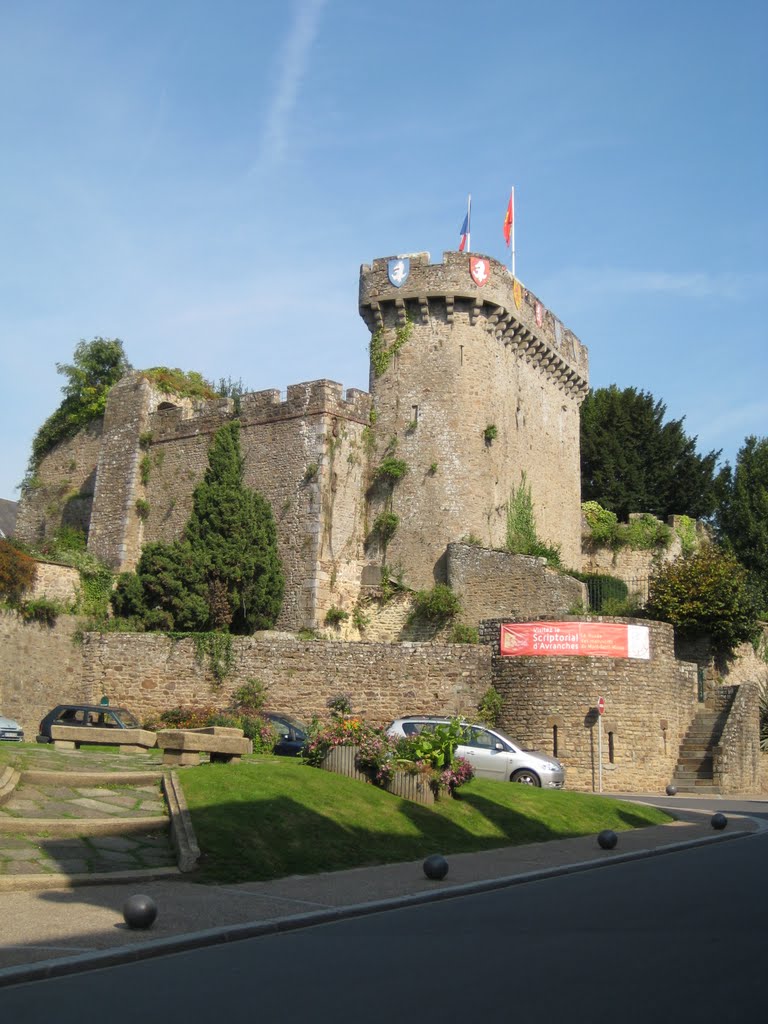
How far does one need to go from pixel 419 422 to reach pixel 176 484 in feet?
26.6

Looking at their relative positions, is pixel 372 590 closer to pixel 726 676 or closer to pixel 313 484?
pixel 313 484

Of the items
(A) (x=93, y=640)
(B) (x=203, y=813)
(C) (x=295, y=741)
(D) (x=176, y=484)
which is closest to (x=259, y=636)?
(A) (x=93, y=640)

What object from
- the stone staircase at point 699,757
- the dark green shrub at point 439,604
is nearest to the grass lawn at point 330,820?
the stone staircase at point 699,757

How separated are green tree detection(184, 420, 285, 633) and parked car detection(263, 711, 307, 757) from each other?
23.4ft

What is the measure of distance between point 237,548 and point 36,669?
6315 millimetres

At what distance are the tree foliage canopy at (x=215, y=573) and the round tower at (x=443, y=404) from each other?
3580 millimetres

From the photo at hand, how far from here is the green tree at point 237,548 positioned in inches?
1219

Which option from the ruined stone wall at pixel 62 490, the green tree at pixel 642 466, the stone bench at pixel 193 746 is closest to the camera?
the stone bench at pixel 193 746

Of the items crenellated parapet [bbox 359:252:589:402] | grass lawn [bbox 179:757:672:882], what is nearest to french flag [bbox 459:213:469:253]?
crenellated parapet [bbox 359:252:589:402]

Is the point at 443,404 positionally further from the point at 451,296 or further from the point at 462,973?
the point at 462,973

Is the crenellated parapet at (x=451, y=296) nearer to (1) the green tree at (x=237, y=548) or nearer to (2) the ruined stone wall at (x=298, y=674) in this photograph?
(1) the green tree at (x=237, y=548)

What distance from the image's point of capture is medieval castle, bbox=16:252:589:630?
1286 inches

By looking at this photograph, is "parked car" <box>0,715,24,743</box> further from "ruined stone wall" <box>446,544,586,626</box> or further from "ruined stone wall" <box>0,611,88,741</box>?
"ruined stone wall" <box>446,544,586,626</box>

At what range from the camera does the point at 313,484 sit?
1283 inches
